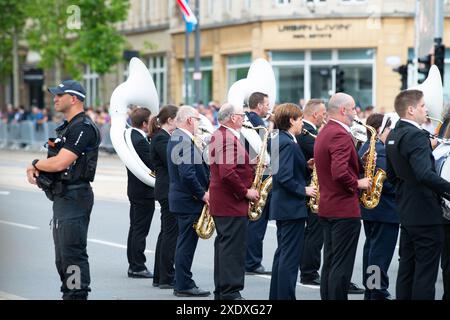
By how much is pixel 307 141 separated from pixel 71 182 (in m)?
3.31

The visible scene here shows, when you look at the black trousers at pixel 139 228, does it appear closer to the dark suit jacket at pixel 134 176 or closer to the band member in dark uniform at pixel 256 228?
the dark suit jacket at pixel 134 176

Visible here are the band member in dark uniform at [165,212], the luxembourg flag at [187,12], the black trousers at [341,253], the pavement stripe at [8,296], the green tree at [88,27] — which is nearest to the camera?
the black trousers at [341,253]

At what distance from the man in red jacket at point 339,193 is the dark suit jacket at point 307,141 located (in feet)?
6.88

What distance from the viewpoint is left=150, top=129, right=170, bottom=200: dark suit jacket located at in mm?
12297

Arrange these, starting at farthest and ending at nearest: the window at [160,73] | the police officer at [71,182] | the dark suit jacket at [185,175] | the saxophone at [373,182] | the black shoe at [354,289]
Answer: the window at [160,73], the black shoe at [354,289], the dark suit jacket at [185,175], the saxophone at [373,182], the police officer at [71,182]

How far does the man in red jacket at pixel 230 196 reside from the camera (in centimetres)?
1047

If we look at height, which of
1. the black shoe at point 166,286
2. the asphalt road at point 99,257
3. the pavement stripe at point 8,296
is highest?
the pavement stripe at point 8,296

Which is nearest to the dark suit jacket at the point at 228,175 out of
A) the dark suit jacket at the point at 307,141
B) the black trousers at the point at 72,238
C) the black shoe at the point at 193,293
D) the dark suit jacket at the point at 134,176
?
the black trousers at the point at 72,238

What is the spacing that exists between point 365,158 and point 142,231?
3267 mm

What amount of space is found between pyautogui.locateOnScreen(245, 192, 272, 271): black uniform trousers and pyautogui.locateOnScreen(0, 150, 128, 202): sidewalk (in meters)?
9.21

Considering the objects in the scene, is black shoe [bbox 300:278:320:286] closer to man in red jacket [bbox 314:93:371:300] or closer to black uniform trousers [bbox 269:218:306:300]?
black uniform trousers [bbox 269:218:306:300]

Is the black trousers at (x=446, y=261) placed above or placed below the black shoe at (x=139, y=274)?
above

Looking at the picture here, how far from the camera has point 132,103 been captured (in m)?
13.5
